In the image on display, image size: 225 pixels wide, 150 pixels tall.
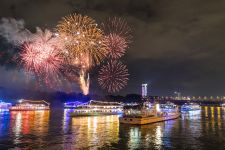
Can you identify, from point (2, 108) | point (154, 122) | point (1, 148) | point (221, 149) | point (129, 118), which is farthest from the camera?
point (2, 108)

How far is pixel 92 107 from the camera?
129 m

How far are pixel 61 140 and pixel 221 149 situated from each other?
2419 cm

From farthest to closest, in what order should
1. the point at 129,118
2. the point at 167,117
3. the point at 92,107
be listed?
the point at 92,107 → the point at 167,117 → the point at 129,118

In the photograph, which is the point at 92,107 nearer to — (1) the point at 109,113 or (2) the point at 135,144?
(1) the point at 109,113

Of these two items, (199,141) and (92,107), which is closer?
(199,141)

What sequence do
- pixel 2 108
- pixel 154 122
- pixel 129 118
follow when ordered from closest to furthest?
pixel 129 118, pixel 154 122, pixel 2 108

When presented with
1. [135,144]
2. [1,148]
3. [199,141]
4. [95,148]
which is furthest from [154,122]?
[1,148]

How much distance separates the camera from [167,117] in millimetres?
102000

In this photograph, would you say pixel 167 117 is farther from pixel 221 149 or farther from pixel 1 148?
pixel 1 148

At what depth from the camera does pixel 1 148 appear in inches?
1622

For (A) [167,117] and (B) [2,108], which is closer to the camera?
(A) [167,117]

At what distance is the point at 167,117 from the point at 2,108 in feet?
381

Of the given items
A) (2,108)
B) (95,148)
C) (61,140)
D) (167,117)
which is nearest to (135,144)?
(95,148)

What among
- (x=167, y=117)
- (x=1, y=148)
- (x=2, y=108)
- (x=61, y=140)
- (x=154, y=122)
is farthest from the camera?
(x=2, y=108)
